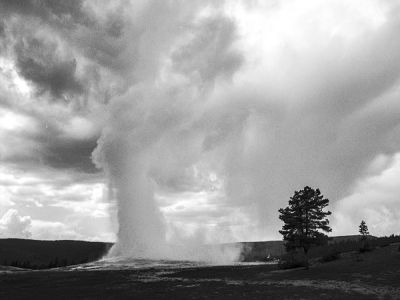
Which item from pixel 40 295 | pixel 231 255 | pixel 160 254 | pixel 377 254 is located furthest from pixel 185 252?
pixel 40 295

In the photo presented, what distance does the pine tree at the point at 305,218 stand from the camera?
5684 cm

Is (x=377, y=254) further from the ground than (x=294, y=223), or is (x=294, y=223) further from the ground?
(x=294, y=223)

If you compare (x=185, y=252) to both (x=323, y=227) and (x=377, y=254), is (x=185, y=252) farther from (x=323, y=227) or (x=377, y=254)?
(x=377, y=254)

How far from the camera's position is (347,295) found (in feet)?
83.0

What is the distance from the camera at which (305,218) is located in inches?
2271

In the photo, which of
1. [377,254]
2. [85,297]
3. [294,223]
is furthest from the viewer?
[294,223]

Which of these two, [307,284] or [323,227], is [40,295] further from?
[323,227]

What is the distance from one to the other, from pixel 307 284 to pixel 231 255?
103 meters

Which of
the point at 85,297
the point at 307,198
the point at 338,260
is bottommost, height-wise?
the point at 85,297

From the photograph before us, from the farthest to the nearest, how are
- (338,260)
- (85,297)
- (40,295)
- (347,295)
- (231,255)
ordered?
(231,255)
(338,260)
(40,295)
(85,297)
(347,295)

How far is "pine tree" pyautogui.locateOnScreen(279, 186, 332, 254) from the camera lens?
186 ft

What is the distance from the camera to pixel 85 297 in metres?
31.7

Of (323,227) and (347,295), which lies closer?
(347,295)

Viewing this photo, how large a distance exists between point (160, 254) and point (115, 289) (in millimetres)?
83115
